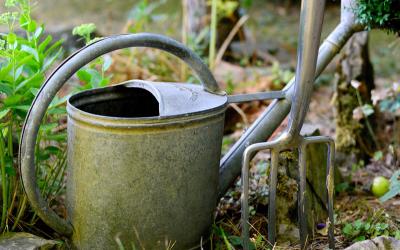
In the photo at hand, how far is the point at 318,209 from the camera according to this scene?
1915 mm

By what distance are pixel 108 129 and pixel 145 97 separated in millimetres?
386

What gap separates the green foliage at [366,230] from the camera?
1.74 meters

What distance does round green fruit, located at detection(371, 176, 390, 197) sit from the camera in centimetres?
208

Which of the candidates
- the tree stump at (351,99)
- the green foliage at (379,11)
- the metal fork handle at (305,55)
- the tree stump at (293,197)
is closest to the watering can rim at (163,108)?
the metal fork handle at (305,55)

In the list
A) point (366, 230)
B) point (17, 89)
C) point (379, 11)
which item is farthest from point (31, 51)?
point (366, 230)

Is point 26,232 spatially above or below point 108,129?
below

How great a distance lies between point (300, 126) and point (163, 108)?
1.34 ft

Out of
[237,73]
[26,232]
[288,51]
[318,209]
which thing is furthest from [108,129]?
[288,51]

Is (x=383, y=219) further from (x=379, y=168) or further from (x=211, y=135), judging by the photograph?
(x=211, y=135)

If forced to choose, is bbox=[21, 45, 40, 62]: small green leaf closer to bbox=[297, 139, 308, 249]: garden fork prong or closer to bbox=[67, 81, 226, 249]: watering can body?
bbox=[67, 81, 226, 249]: watering can body

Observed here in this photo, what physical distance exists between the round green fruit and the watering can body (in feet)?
2.62

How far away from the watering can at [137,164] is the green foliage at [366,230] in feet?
1.61

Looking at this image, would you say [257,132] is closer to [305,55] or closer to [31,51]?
[305,55]

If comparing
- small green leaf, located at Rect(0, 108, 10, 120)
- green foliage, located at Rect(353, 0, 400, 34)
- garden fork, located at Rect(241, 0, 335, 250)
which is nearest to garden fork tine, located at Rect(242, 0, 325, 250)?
garden fork, located at Rect(241, 0, 335, 250)
